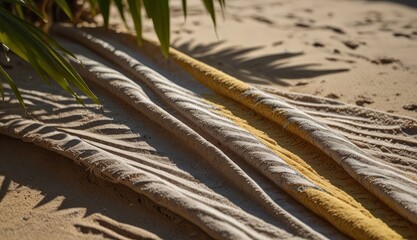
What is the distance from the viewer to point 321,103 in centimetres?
237

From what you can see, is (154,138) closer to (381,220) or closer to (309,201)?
(309,201)

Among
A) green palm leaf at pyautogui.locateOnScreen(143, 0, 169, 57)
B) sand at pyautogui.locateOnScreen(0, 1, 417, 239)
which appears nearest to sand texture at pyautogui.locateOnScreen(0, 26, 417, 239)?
sand at pyautogui.locateOnScreen(0, 1, 417, 239)

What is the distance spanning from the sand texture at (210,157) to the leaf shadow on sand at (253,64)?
0.96ft

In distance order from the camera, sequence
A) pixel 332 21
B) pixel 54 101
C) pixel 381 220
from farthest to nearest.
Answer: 1. pixel 332 21
2. pixel 54 101
3. pixel 381 220

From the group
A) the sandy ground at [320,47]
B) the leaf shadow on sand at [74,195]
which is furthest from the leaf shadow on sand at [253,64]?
the leaf shadow on sand at [74,195]

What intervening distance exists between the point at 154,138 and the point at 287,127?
449 mm

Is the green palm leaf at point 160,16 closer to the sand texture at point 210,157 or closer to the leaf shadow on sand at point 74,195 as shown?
the sand texture at point 210,157

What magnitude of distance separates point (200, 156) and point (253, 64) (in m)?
1.12

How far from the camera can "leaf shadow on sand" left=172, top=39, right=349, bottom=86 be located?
2789 millimetres

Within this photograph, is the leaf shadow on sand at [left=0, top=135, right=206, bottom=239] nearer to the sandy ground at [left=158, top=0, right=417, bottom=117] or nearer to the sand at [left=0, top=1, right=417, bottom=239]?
the sand at [left=0, top=1, right=417, bottom=239]

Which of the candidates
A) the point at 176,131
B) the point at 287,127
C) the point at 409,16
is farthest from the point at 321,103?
the point at 409,16

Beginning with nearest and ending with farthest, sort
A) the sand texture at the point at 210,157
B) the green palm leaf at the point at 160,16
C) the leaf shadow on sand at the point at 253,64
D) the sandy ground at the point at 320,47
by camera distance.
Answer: the sand texture at the point at 210,157, the green palm leaf at the point at 160,16, the sandy ground at the point at 320,47, the leaf shadow on sand at the point at 253,64

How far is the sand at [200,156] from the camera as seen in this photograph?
1.67 metres

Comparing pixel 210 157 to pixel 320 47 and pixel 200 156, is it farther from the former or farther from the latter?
pixel 320 47
